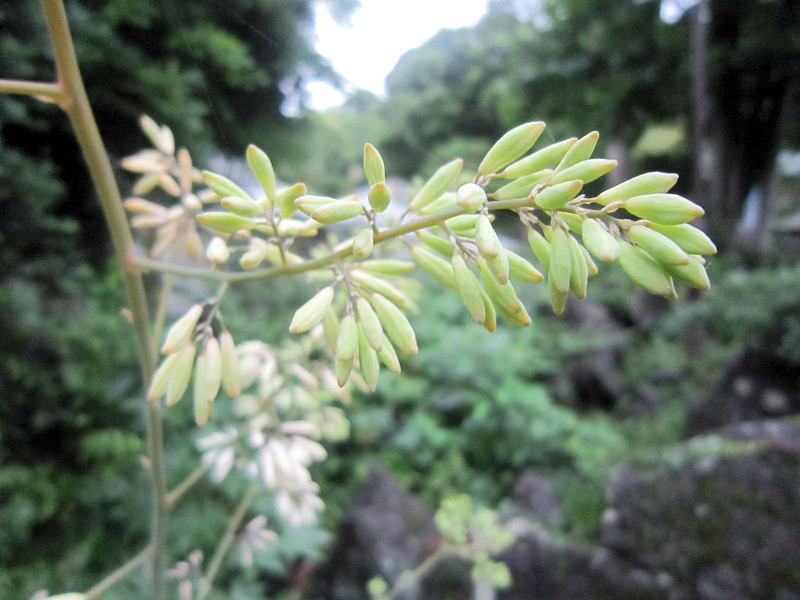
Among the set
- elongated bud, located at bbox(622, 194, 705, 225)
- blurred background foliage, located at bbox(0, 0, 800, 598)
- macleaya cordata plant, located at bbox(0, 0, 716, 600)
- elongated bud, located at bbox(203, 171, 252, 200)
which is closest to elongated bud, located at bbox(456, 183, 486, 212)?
macleaya cordata plant, located at bbox(0, 0, 716, 600)

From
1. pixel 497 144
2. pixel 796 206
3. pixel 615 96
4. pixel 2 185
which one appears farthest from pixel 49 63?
pixel 796 206

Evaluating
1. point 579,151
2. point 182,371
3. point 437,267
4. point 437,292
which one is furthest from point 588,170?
point 437,292

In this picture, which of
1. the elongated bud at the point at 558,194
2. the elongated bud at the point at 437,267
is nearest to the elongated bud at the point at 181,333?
the elongated bud at the point at 437,267

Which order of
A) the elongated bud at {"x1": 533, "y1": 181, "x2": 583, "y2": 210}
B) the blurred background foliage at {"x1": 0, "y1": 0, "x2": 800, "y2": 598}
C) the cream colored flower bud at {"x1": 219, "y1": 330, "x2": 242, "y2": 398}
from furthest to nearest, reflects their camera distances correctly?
the blurred background foliage at {"x1": 0, "y1": 0, "x2": 800, "y2": 598}
the cream colored flower bud at {"x1": 219, "y1": 330, "x2": 242, "y2": 398}
the elongated bud at {"x1": 533, "y1": 181, "x2": 583, "y2": 210}

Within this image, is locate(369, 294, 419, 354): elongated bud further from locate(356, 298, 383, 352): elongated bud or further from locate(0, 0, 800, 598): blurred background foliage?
locate(0, 0, 800, 598): blurred background foliage

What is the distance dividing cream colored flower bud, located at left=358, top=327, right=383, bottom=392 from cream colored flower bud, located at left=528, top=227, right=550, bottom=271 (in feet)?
0.49

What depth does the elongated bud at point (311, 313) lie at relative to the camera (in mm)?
352

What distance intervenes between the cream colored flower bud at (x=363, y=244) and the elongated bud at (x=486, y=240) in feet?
0.26

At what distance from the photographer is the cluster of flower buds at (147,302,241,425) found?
0.39 metres

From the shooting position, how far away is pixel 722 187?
3.95m

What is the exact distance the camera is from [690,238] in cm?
31

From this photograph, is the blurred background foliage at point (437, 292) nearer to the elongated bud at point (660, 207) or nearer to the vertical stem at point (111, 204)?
the elongated bud at point (660, 207)

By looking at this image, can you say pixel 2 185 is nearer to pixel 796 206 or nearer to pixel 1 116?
pixel 1 116

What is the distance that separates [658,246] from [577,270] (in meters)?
0.05
